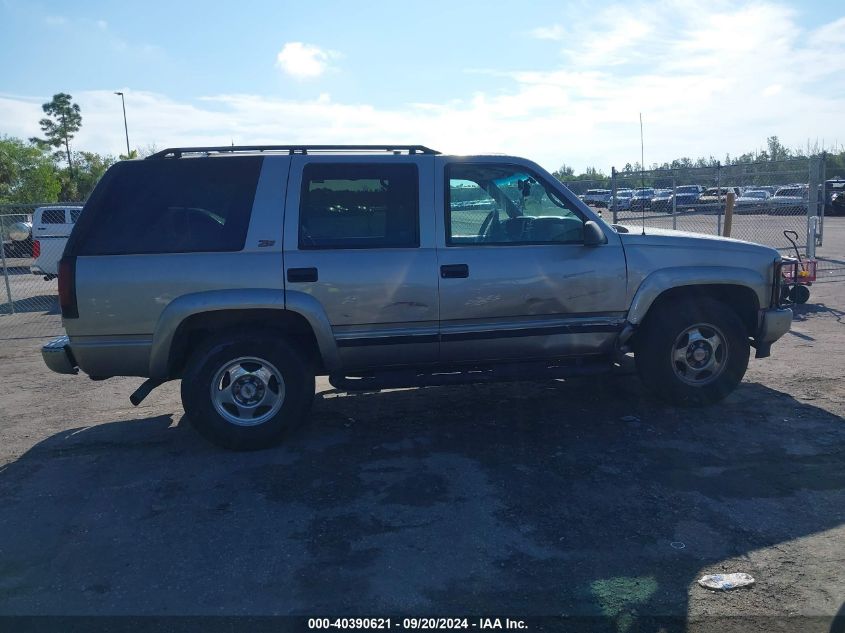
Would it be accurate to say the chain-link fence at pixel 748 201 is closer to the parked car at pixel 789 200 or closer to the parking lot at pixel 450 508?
the parked car at pixel 789 200

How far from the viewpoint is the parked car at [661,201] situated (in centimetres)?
2034

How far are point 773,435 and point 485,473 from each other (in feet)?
7.35

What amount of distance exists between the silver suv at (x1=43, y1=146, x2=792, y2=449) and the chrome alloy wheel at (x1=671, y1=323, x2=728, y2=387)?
2cm

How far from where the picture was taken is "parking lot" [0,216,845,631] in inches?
139

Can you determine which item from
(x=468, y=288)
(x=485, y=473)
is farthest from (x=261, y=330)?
(x=485, y=473)

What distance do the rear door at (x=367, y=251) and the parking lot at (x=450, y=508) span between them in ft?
2.62

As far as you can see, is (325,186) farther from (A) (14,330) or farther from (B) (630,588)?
(A) (14,330)

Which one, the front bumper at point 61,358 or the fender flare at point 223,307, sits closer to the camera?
the fender flare at point 223,307

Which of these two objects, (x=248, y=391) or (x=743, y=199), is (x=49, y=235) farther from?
(x=743, y=199)

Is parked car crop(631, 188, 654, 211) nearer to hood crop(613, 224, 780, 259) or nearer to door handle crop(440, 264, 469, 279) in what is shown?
hood crop(613, 224, 780, 259)

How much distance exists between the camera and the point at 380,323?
5543 millimetres

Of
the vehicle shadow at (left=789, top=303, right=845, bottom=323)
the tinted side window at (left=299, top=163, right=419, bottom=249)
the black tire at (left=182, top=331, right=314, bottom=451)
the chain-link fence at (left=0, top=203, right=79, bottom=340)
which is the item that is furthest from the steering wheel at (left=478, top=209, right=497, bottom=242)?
the chain-link fence at (left=0, top=203, right=79, bottom=340)

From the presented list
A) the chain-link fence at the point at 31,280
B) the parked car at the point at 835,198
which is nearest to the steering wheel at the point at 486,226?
the chain-link fence at the point at 31,280

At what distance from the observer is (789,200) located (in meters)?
16.8
